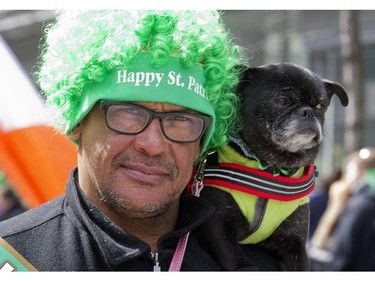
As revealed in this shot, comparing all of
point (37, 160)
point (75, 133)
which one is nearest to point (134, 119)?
point (75, 133)

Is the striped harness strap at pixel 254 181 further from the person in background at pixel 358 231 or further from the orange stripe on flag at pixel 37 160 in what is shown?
the person in background at pixel 358 231

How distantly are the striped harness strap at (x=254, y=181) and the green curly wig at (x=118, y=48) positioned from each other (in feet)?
0.95

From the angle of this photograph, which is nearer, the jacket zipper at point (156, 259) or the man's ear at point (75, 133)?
the jacket zipper at point (156, 259)

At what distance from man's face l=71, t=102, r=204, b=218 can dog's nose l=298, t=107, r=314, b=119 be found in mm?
719

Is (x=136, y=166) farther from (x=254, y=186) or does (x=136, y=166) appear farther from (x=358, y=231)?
(x=358, y=231)

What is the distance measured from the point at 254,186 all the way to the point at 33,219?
2.68ft

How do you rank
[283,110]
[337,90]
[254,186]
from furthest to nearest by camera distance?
[337,90] → [283,110] → [254,186]

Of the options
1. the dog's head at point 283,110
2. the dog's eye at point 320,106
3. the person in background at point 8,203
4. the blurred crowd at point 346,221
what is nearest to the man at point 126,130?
the dog's head at point 283,110

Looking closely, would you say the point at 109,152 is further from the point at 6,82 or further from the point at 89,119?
the point at 6,82

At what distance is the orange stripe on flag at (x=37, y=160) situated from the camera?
2.83 meters

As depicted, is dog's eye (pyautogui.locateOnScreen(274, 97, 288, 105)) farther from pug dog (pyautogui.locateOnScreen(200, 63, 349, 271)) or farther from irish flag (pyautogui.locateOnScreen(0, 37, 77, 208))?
irish flag (pyautogui.locateOnScreen(0, 37, 77, 208))

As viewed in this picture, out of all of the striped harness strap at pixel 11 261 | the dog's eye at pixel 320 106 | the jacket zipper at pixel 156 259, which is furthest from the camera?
the dog's eye at pixel 320 106

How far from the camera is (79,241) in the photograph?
2023 mm
